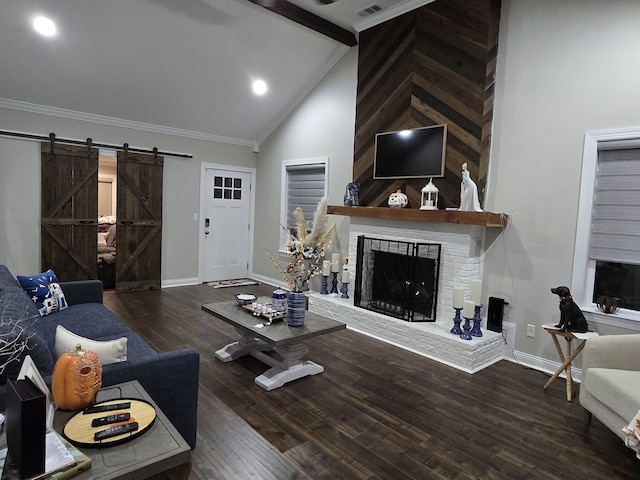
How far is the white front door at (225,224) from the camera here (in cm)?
669

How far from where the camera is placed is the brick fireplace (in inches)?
141

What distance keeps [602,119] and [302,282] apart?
9.23 ft

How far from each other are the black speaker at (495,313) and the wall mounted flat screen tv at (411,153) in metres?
1.40

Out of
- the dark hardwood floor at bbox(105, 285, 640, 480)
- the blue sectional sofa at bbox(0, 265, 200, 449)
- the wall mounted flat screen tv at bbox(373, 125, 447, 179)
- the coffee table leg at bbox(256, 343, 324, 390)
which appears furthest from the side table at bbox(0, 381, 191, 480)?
the wall mounted flat screen tv at bbox(373, 125, 447, 179)

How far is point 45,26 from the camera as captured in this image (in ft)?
13.4

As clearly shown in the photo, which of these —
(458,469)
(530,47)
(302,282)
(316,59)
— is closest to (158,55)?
(316,59)

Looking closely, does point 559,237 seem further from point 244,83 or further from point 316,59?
point 244,83

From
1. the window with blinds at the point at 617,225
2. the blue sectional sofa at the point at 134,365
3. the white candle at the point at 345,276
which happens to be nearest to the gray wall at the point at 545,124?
the window with blinds at the point at 617,225

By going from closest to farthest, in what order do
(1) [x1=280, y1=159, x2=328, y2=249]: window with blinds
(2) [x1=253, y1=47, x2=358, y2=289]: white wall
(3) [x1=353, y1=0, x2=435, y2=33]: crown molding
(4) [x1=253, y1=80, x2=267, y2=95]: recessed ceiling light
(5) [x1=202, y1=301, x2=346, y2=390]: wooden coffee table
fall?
(5) [x1=202, y1=301, x2=346, y2=390]: wooden coffee table
(3) [x1=353, y1=0, x2=435, y2=33]: crown molding
(2) [x1=253, y1=47, x2=358, y2=289]: white wall
(4) [x1=253, y1=80, x2=267, y2=95]: recessed ceiling light
(1) [x1=280, y1=159, x2=328, y2=249]: window with blinds

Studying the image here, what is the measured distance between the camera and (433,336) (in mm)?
3760

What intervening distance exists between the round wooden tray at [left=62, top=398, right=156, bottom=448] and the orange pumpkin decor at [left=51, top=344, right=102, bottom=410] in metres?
0.05

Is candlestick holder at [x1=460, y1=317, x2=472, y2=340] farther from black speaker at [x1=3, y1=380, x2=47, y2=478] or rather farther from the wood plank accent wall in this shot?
black speaker at [x1=3, y1=380, x2=47, y2=478]

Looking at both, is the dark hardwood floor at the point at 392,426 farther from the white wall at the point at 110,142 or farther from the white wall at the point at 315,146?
the white wall at the point at 110,142

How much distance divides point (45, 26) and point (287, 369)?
14.2 feet
